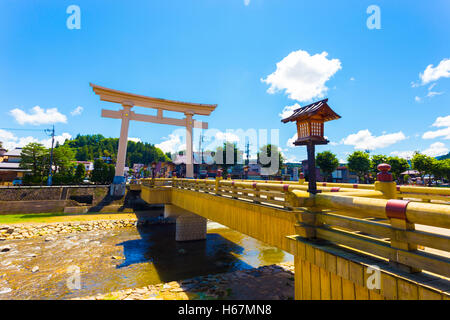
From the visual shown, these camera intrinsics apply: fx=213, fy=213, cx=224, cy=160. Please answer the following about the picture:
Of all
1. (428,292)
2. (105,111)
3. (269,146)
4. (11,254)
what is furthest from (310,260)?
(269,146)

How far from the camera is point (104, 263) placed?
1421 centimetres

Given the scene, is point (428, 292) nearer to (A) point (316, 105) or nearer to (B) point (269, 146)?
(A) point (316, 105)

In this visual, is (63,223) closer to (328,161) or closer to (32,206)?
(32,206)

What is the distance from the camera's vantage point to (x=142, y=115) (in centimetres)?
2834

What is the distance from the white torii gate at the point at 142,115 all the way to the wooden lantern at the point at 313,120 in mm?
A: 24780

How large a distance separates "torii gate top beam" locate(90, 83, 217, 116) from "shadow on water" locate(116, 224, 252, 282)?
16064mm

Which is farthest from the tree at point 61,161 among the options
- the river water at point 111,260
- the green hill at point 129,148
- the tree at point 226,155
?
the green hill at point 129,148

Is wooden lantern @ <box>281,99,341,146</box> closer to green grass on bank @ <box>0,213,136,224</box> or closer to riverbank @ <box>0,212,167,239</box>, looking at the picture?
riverbank @ <box>0,212,167,239</box>

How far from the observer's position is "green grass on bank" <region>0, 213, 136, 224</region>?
863 inches

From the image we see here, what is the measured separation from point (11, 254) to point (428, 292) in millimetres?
22438

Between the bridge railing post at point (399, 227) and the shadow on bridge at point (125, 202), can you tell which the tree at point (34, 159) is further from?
the bridge railing post at point (399, 227)

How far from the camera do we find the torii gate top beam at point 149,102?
25.6m

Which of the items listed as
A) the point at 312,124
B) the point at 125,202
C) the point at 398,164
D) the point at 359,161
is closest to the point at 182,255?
the point at 312,124
